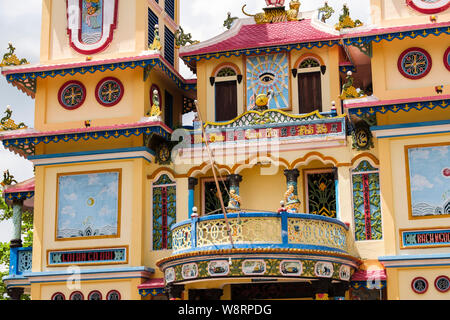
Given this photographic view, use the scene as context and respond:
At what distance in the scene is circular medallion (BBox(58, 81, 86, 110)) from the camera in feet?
86.7

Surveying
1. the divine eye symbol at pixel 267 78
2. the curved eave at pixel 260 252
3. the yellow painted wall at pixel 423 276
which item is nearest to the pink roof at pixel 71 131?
the divine eye symbol at pixel 267 78

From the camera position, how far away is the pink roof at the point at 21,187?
27516mm

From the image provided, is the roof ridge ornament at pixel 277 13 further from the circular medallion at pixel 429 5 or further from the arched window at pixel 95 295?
the arched window at pixel 95 295

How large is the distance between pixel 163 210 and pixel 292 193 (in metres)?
3.85

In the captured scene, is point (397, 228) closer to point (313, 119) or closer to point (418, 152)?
point (418, 152)

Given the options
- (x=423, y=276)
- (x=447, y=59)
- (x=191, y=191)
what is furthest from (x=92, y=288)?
(x=447, y=59)

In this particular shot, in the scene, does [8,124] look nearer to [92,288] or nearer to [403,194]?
[92,288]

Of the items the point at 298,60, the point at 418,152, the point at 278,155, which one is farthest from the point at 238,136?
the point at 418,152

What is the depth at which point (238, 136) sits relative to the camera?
2530cm

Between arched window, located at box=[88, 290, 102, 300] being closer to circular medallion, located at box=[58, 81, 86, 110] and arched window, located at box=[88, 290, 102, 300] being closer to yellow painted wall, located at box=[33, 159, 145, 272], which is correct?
yellow painted wall, located at box=[33, 159, 145, 272]

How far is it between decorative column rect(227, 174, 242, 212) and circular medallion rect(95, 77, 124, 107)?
4.16m

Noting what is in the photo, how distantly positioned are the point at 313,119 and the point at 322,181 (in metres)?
1.80

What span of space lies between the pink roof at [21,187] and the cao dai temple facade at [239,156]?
0.05m

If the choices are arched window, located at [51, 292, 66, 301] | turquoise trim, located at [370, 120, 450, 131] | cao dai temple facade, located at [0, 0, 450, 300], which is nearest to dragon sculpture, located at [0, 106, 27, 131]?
cao dai temple facade, located at [0, 0, 450, 300]
